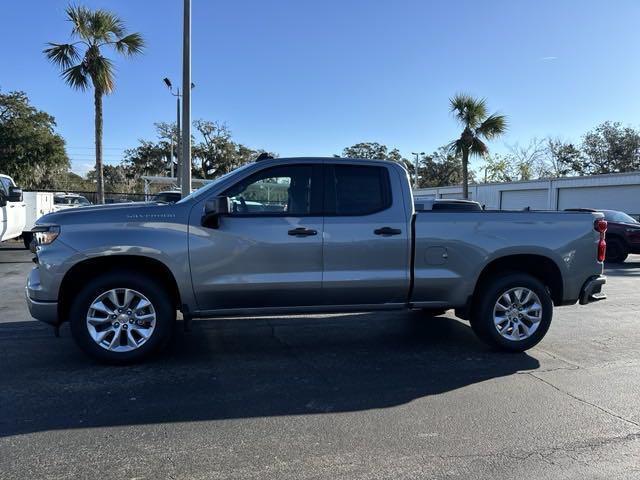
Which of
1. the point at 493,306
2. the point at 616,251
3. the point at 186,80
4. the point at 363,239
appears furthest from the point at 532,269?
the point at 616,251

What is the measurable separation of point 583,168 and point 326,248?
59355 mm

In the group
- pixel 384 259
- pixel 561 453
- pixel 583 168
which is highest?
pixel 583 168

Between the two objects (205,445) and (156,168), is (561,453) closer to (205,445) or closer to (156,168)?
(205,445)

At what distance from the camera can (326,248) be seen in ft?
17.4

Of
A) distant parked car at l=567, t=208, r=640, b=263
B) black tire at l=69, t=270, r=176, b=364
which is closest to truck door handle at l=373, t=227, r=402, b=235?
black tire at l=69, t=270, r=176, b=364

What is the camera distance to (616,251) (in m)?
15.7

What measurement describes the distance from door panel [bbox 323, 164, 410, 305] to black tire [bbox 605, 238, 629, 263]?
12738mm

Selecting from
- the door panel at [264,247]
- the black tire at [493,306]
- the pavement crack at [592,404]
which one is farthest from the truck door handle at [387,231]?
the pavement crack at [592,404]

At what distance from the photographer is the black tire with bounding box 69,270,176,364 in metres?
4.95

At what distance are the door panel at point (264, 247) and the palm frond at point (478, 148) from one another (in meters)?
19.0

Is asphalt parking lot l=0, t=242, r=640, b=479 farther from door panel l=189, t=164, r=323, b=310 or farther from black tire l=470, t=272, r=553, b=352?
door panel l=189, t=164, r=323, b=310

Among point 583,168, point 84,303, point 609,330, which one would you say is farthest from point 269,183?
point 583,168

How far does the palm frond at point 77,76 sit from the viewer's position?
18.8 meters

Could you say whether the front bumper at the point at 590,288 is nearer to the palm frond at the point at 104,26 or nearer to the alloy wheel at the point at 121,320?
the alloy wheel at the point at 121,320
